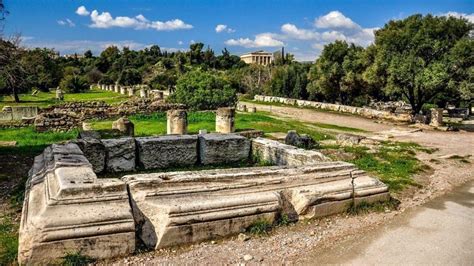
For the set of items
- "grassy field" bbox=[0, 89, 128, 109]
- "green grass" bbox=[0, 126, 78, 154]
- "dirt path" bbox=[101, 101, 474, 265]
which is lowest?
"grassy field" bbox=[0, 89, 128, 109]

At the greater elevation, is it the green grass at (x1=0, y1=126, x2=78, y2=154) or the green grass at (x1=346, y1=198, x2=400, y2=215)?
the green grass at (x1=346, y1=198, x2=400, y2=215)

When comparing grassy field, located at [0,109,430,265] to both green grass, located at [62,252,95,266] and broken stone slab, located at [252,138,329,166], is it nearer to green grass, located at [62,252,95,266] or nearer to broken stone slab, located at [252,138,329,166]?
green grass, located at [62,252,95,266]

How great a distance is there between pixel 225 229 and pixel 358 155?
6813mm

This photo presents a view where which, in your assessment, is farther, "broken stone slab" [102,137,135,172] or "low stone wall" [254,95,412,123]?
"low stone wall" [254,95,412,123]

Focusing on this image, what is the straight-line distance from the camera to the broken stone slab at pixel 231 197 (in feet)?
15.1

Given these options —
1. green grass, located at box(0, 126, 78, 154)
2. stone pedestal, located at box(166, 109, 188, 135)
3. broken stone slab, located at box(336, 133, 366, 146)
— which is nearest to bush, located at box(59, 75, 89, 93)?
green grass, located at box(0, 126, 78, 154)

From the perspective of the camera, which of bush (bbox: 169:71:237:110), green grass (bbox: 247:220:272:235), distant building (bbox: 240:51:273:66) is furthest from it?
distant building (bbox: 240:51:273:66)

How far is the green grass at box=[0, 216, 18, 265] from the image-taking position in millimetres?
4129

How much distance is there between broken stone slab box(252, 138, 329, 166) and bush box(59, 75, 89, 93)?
38.8 metres

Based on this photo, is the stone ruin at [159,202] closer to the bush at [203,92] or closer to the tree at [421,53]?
the tree at [421,53]

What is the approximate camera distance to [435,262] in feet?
14.6

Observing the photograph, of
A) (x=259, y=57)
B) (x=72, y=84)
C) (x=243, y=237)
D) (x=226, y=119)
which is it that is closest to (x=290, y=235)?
(x=243, y=237)

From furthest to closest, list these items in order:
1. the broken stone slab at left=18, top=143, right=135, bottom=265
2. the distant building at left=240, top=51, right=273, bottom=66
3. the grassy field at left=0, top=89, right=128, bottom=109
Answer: the distant building at left=240, top=51, right=273, bottom=66 → the grassy field at left=0, top=89, right=128, bottom=109 → the broken stone slab at left=18, top=143, right=135, bottom=265

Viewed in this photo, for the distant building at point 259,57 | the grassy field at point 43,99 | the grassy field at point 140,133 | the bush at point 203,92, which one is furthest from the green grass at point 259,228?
the distant building at point 259,57
